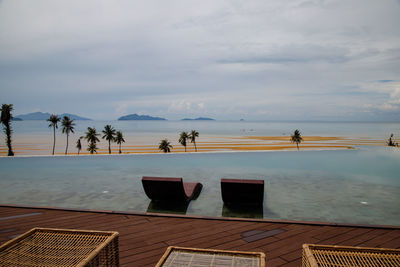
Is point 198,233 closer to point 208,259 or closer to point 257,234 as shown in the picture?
point 257,234

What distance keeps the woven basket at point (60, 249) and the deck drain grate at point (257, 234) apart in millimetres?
1390

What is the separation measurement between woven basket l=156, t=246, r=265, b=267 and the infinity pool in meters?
2.20

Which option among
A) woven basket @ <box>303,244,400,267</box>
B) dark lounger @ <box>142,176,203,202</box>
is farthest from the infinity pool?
woven basket @ <box>303,244,400,267</box>

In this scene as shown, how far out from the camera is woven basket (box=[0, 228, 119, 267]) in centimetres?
152

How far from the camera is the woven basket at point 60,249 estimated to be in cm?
152

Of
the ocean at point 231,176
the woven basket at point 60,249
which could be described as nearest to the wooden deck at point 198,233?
the woven basket at point 60,249

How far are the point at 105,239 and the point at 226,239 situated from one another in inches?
51.0

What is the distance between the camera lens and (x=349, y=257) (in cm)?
152

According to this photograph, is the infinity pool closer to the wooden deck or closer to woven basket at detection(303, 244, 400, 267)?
the wooden deck

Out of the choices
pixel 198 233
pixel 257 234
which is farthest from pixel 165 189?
pixel 257 234

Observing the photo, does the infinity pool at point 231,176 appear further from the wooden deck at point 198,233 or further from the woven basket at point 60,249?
the woven basket at point 60,249

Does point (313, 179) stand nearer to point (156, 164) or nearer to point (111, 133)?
point (156, 164)

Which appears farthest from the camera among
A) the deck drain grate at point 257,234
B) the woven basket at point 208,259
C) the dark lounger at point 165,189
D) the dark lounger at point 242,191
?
the dark lounger at point 165,189

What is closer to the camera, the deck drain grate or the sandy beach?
the deck drain grate
